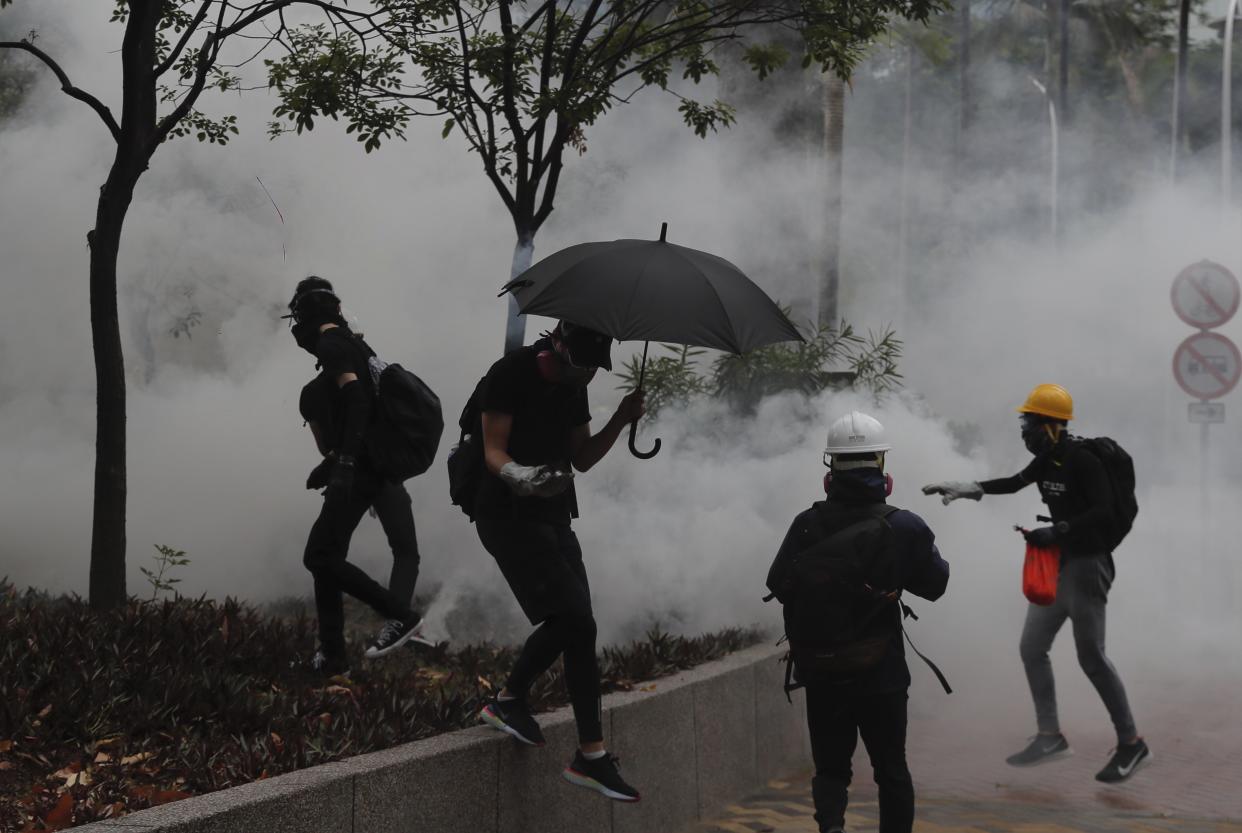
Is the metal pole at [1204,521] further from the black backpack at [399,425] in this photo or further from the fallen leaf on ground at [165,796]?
the fallen leaf on ground at [165,796]

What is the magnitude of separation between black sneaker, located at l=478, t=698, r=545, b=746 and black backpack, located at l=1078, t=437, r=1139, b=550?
9.37 ft

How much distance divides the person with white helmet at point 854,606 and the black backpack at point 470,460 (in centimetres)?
88

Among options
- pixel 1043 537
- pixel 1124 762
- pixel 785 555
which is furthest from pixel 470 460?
pixel 1124 762

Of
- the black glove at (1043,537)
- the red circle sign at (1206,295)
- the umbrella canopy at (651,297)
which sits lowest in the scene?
the black glove at (1043,537)

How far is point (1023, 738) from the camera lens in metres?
7.39

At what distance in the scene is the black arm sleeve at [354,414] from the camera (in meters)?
5.32

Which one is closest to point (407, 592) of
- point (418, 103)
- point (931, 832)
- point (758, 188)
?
point (931, 832)

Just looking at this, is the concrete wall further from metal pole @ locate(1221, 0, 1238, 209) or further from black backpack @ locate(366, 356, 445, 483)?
metal pole @ locate(1221, 0, 1238, 209)

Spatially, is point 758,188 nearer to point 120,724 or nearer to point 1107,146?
point 120,724

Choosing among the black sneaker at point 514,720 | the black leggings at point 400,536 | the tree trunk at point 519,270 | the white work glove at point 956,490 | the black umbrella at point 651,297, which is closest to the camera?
the black umbrella at point 651,297

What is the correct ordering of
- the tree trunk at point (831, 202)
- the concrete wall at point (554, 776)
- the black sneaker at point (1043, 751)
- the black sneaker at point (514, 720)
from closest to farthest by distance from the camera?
the concrete wall at point (554, 776) < the black sneaker at point (514, 720) < the black sneaker at point (1043, 751) < the tree trunk at point (831, 202)

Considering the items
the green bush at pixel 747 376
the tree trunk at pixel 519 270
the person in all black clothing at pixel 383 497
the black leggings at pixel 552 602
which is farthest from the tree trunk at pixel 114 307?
the green bush at pixel 747 376

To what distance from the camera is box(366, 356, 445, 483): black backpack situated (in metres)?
5.40

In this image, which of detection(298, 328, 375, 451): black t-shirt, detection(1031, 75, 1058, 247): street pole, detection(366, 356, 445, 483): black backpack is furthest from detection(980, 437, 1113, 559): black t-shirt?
detection(1031, 75, 1058, 247): street pole
